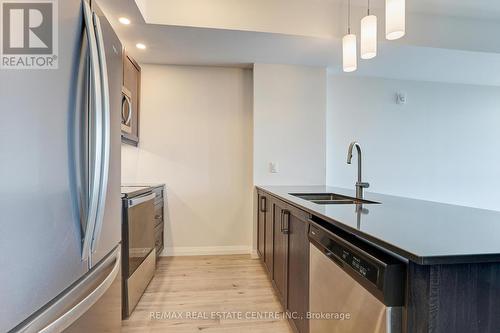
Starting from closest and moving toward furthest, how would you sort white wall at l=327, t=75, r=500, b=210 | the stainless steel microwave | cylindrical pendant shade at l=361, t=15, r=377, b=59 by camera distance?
cylindrical pendant shade at l=361, t=15, r=377, b=59 < the stainless steel microwave < white wall at l=327, t=75, r=500, b=210

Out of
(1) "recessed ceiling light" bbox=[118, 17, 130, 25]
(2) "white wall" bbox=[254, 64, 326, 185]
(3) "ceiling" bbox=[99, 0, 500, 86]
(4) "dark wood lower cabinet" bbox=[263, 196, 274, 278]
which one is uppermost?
(3) "ceiling" bbox=[99, 0, 500, 86]

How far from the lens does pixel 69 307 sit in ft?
2.54

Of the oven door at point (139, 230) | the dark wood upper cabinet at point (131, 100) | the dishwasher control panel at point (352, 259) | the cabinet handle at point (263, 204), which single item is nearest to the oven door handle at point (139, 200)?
the oven door at point (139, 230)

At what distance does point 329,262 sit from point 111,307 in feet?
3.22


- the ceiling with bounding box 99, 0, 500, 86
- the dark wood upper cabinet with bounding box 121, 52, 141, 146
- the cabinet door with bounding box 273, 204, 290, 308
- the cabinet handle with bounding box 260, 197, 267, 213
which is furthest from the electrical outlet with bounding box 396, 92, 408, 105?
the dark wood upper cabinet with bounding box 121, 52, 141, 146

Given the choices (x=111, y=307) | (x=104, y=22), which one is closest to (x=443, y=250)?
(x=111, y=307)

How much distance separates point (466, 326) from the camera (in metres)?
0.63

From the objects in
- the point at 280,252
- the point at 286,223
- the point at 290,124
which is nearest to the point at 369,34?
the point at 286,223

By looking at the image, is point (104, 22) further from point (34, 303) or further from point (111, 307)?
point (111, 307)

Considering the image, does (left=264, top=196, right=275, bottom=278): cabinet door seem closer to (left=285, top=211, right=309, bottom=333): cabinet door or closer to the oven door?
(left=285, top=211, right=309, bottom=333): cabinet door

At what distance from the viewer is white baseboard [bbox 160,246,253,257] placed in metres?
3.19

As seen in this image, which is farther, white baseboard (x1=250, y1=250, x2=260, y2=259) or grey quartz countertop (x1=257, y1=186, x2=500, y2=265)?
white baseboard (x1=250, y1=250, x2=260, y2=259)

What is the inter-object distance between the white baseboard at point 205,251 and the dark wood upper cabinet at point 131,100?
1.37m

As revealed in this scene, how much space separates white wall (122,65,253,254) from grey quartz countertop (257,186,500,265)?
208 cm
